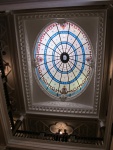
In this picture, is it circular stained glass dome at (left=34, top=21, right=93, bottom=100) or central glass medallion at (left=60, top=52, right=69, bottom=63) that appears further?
central glass medallion at (left=60, top=52, right=69, bottom=63)

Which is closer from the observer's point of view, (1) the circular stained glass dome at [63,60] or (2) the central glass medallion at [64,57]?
(1) the circular stained glass dome at [63,60]

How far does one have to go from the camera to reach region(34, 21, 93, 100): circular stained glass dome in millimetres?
7641

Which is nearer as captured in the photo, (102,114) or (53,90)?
(102,114)

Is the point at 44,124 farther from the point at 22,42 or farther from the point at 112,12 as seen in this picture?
the point at 112,12

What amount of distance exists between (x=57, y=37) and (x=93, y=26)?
1820mm

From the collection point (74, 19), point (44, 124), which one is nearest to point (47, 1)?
point (74, 19)

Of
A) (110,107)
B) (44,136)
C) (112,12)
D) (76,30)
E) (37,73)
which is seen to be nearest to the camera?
(110,107)

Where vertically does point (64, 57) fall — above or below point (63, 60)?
above

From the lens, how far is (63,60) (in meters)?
8.09

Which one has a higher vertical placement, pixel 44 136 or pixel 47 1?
pixel 47 1

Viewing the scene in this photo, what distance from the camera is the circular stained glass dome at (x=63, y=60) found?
7.64 m

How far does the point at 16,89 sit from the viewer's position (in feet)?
25.2

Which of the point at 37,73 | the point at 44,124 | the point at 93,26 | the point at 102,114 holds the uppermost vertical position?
the point at 93,26

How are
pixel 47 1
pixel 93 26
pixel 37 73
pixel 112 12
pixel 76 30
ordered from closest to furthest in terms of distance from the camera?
pixel 47 1 < pixel 112 12 < pixel 93 26 < pixel 76 30 < pixel 37 73
